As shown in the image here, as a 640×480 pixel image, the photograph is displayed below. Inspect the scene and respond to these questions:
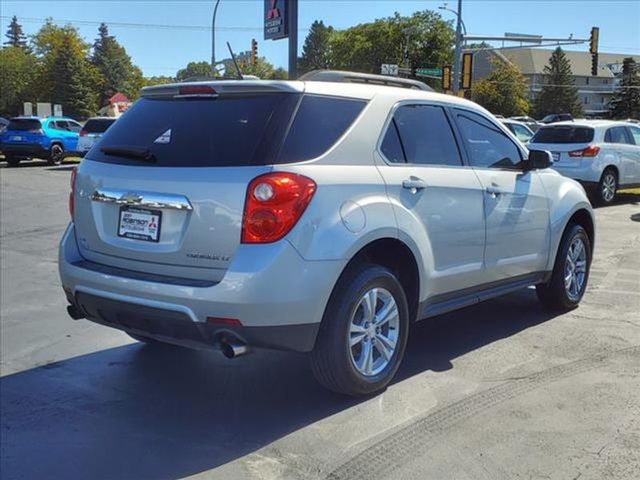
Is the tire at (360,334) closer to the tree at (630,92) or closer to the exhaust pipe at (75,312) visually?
the exhaust pipe at (75,312)

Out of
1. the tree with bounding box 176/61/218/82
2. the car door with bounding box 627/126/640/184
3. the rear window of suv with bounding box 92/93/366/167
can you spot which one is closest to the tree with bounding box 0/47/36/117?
the tree with bounding box 176/61/218/82

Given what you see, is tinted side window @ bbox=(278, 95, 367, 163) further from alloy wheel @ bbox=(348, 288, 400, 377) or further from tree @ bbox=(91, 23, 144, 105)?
tree @ bbox=(91, 23, 144, 105)

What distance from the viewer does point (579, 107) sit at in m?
93.9

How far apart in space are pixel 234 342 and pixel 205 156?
3.33ft

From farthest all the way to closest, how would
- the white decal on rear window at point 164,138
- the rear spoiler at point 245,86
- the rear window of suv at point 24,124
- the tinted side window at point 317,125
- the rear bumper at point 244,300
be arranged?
the rear window of suv at point 24,124 → the white decal on rear window at point 164,138 → the rear spoiler at point 245,86 → the tinted side window at point 317,125 → the rear bumper at point 244,300

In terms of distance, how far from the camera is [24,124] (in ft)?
80.8

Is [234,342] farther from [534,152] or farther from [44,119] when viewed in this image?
[44,119]

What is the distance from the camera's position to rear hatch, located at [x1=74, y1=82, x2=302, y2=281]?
3533mm

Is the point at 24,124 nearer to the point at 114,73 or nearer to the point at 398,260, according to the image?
the point at 398,260

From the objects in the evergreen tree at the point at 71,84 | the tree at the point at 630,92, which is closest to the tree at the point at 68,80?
the evergreen tree at the point at 71,84

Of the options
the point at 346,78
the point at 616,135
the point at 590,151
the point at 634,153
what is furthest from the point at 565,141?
the point at 346,78

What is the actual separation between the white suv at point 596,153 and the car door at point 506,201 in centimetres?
882

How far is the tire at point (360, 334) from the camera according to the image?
3.75 metres

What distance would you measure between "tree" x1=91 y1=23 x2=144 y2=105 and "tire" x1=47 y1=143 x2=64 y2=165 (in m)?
55.5
